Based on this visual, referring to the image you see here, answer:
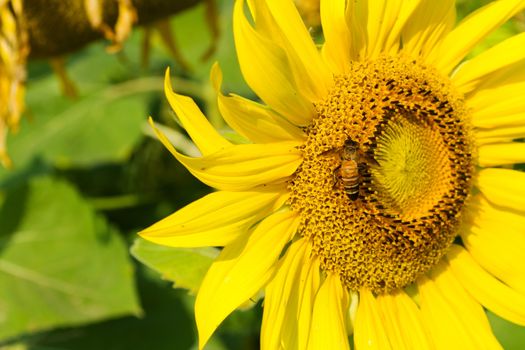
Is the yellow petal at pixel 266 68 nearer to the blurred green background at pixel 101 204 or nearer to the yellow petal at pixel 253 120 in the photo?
the yellow petal at pixel 253 120

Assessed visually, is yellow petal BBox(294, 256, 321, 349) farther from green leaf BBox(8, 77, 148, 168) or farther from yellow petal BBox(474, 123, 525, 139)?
green leaf BBox(8, 77, 148, 168)

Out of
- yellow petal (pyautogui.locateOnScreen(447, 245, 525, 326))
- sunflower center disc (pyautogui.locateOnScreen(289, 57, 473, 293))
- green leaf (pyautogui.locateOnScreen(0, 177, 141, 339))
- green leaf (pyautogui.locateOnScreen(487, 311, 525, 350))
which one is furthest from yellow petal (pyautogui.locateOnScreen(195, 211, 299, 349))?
green leaf (pyautogui.locateOnScreen(487, 311, 525, 350))

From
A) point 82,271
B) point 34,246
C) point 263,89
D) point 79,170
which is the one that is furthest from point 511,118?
point 79,170

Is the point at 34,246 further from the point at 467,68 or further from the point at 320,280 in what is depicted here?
the point at 467,68

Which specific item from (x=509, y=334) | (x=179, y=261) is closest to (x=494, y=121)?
(x=179, y=261)

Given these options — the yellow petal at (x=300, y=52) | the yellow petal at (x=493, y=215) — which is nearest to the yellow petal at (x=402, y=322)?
the yellow petal at (x=493, y=215)

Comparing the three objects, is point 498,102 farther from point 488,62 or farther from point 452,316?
point 452,316
